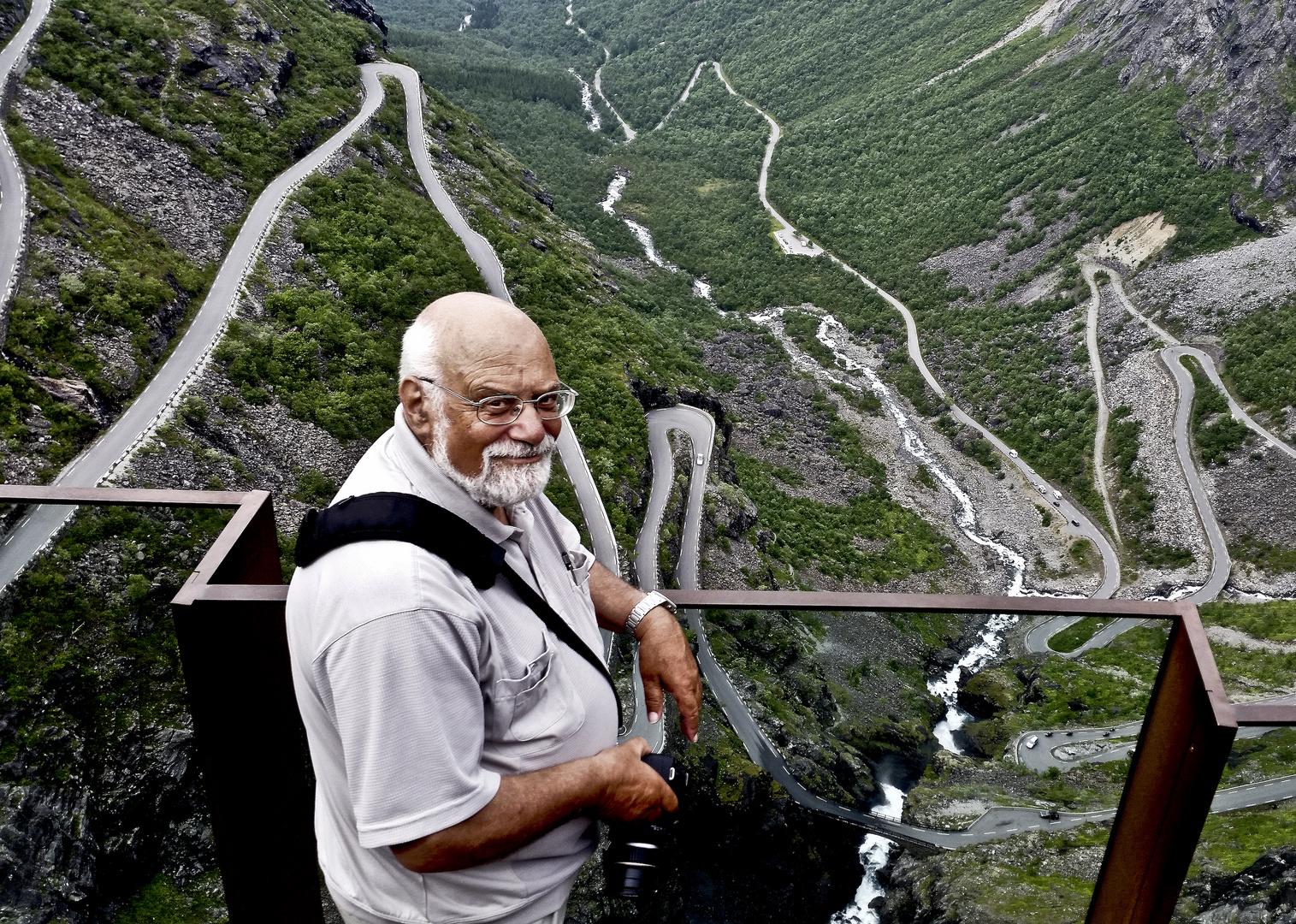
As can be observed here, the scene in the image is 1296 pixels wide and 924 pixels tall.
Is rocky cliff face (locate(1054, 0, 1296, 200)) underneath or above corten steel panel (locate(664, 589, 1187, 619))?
above

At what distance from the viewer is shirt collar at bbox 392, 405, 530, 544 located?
6.52 ft

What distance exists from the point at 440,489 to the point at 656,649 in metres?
0.92

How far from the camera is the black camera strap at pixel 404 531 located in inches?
68.1

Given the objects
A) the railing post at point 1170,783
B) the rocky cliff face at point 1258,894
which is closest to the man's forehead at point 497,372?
the railing post at point 1170,783

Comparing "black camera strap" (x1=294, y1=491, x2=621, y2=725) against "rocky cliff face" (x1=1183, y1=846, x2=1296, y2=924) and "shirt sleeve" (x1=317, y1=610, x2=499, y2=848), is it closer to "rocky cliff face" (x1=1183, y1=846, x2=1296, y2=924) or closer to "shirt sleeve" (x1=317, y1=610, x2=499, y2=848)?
"shirt sleeve" (x1=317, y1=610, x2=499, y2=848)

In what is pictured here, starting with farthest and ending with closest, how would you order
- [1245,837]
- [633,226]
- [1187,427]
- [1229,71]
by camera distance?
[633,226] → [1229,71] → [1187,427] → [1245,837]

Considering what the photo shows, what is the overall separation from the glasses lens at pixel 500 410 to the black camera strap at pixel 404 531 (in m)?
0.27

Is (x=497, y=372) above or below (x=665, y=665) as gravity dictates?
above

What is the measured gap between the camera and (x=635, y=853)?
2.23 m

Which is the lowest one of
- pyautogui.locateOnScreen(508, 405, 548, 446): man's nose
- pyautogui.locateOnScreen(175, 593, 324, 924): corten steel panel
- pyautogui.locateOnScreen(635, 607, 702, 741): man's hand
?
pyautogui.locateOnScreen(175, 593, 324, 924): corten steel panel

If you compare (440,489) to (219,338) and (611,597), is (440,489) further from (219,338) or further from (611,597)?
(219,338)

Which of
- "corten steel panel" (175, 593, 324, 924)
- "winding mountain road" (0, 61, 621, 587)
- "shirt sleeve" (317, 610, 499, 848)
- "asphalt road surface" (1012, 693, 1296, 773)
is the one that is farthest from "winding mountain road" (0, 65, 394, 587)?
"asphalt road surface" (1012, 693, 1296, 773)

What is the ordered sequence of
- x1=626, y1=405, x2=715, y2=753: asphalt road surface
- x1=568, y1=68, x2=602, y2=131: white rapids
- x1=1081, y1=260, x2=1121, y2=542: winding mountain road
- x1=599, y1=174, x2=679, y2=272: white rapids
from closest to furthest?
x1=626, y1=405, x2=715, y2=753: asphalt road surface → x1=1081, y1=260, x2=1121, y2=542: winding mountain road → x1=599, y1=174, x2=679, y2=272: white rapids → x1=568, y1=68, x2=602, y2=131: white rapids

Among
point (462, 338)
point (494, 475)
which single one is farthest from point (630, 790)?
point (462, 338)
